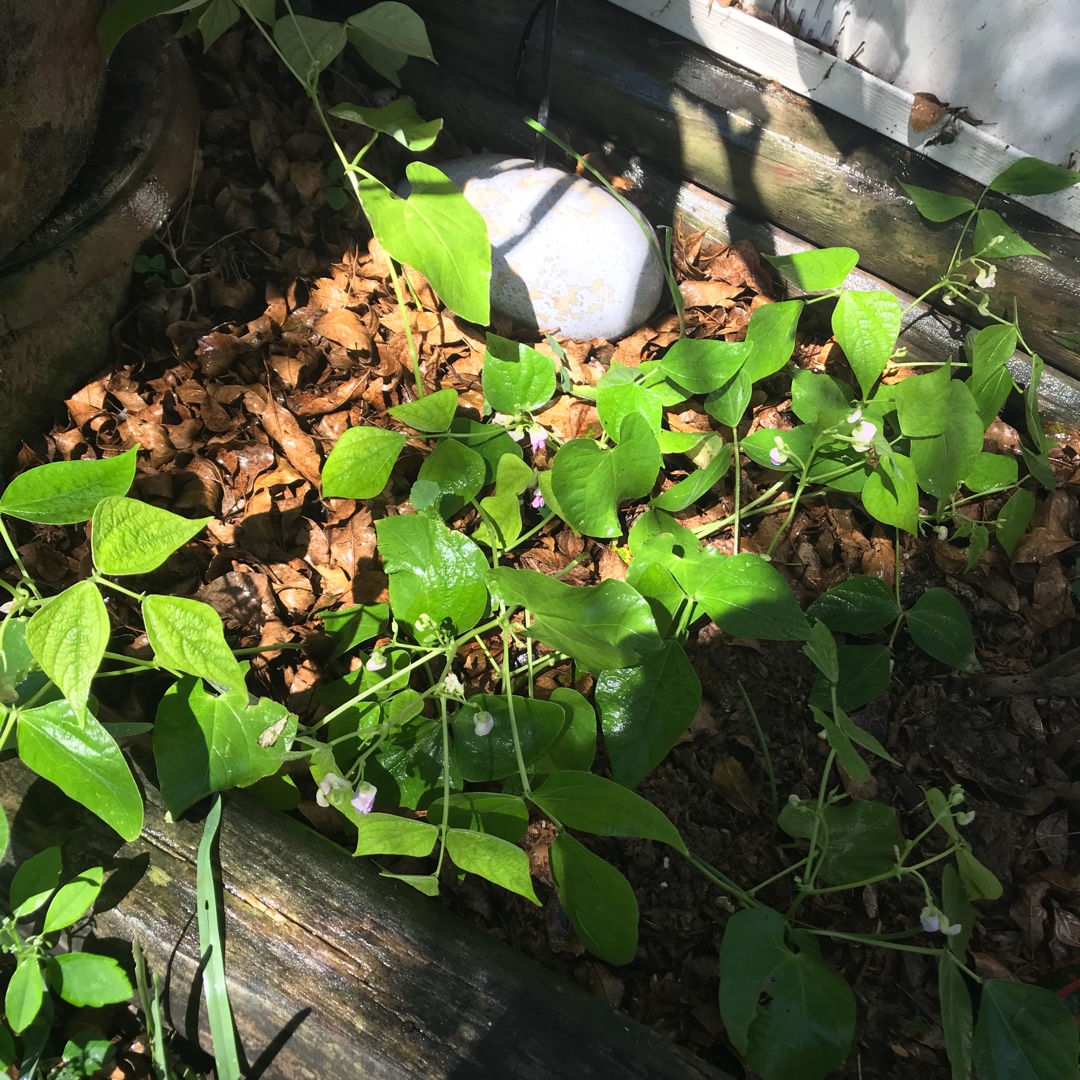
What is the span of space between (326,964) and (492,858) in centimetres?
27

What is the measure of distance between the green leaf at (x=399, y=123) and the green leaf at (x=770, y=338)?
75 cm

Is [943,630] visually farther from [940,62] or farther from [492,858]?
[940,62]

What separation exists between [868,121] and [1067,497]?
0.99 meters

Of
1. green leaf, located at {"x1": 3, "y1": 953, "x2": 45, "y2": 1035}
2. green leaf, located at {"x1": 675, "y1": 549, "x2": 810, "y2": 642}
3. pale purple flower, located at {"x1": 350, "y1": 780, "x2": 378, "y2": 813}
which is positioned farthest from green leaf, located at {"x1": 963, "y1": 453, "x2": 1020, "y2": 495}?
green leaf, located at {"x1": 3, "y1": 953, "x2": 45, "y2": 1035}

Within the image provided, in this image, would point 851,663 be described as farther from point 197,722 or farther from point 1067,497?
point 197,722

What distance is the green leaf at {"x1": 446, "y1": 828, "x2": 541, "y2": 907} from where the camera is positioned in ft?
3.38

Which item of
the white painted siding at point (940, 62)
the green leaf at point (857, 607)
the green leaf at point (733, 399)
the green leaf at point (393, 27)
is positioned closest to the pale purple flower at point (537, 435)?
the green leaf at point (733, 399)

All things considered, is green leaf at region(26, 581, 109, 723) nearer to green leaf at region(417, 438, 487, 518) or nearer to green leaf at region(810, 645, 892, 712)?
green leaf at region(417, 438, 487, 518)

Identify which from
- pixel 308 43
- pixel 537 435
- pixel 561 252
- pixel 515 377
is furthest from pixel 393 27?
pixel 537 435

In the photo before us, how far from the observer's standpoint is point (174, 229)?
1858 millimetres

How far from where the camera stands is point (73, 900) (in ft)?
3.56

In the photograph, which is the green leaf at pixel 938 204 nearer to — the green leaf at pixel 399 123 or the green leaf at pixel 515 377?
the green leaf at pixel 515 377

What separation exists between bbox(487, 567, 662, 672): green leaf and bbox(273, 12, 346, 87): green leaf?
1032 mm

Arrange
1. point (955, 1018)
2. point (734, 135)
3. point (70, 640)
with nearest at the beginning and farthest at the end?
point (70, 640) → point (955, 1018) → point (734, 135)
